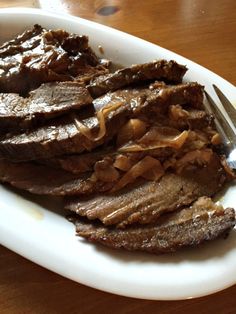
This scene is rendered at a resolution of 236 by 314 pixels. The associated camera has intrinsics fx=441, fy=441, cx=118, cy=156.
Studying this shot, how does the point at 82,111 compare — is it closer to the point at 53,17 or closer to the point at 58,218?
the point at 58,218

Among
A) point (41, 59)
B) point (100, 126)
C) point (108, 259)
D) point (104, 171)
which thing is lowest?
point (108, 259)

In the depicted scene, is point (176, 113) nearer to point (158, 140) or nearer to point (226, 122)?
point (158, 140)

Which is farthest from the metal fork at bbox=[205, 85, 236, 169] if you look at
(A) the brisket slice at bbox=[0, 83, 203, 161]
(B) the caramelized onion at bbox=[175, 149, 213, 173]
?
(A) the brisket slice at bbox=[0, 83, 203, 161]

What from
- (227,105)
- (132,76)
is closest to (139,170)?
(132,76)

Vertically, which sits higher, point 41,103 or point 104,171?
point 41,103

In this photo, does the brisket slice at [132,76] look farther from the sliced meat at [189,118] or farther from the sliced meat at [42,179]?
the sliced meat at [42,179]

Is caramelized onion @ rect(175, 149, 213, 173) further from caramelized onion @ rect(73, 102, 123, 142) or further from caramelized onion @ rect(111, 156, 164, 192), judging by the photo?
caramelized onion @ rect(73, 102, 123, 142)
